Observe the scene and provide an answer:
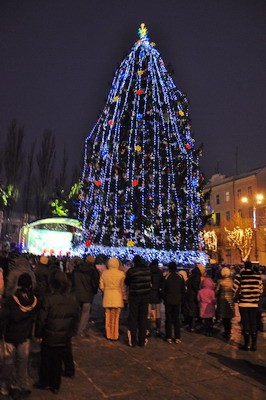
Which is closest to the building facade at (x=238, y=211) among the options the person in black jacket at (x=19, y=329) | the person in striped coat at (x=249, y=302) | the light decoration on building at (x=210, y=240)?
the light decoration on building at (x=210, y=240)

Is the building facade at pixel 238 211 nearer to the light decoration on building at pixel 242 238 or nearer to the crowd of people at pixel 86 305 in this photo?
the light decoration on building at pixel 242 238

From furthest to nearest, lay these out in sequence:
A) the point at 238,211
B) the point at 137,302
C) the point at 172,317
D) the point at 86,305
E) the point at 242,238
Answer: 1. the point at 238,211
2. the point at 242,238
3. the point at 86,305
4. the point at 172,317
5. the point at 137,302

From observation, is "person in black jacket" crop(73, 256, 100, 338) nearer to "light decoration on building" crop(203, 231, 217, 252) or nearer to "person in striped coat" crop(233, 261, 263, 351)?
"person in striped coat" crop(233, 261, 263, 351)

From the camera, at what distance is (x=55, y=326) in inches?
194

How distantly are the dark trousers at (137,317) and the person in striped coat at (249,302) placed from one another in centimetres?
197

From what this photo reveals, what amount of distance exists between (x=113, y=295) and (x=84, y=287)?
0.83 meters

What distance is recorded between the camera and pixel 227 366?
6637 mm

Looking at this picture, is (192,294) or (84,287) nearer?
(84,287)

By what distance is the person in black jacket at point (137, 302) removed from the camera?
785 centimetres

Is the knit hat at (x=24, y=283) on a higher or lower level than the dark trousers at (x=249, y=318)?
higher

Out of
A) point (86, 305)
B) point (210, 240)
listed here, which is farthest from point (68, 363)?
point (210, 240)

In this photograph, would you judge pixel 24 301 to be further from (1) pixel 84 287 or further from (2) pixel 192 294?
→ (2) pixel 192 294

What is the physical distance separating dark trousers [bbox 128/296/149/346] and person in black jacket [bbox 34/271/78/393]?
2.82 meters

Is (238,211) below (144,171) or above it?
above
